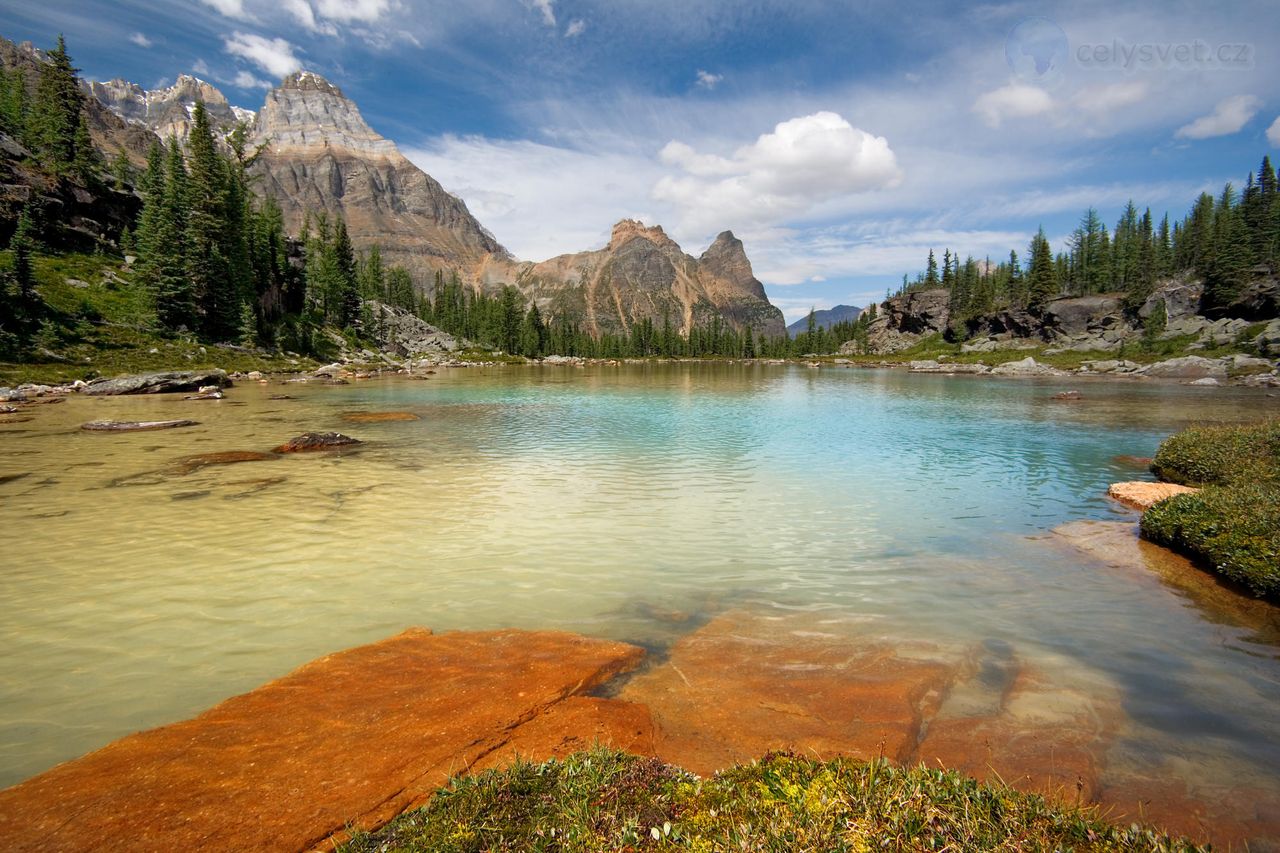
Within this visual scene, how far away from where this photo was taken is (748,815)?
378cm

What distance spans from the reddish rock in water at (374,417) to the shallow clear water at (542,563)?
7.49 metres

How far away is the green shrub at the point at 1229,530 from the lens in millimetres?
10352

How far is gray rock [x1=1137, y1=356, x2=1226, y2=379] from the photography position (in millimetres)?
87125

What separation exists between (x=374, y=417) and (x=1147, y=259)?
18217 cm

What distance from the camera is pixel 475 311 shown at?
189625 mm

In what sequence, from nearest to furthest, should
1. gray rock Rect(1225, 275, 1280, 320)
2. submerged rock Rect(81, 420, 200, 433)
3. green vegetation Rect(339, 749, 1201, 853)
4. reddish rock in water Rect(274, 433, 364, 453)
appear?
1. green vegetation Rect(339, 749, 1201, 853)
2. reddish rock in water Rect(274, 433, 364, 453)
3. submerged rock Rect(81, 420, 200, 433)
4. gray rock Rect(1225, 275, 1280, 320)

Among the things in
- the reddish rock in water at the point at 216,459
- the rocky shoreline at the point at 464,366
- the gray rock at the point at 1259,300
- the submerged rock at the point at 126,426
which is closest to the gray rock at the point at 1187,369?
the rocky shoreline at the point at 464,366

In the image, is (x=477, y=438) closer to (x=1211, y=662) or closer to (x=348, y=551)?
(x=348, y=551)

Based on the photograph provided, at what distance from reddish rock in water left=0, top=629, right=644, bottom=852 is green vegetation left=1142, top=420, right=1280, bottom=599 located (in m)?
12.0

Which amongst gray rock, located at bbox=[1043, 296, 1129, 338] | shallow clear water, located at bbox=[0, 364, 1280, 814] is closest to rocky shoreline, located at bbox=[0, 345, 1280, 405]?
shallow clear water, located at bbox=[0, 364, 1280, 814]

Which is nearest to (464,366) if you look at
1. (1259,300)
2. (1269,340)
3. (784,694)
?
(784,694)

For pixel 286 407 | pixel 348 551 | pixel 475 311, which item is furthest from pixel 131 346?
pixel 475 311

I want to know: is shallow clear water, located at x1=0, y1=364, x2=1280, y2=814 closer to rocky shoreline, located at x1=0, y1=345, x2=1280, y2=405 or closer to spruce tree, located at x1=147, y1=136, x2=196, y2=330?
rocky shoreline, located at x1=0, y1=345, x2=1280, y2=405

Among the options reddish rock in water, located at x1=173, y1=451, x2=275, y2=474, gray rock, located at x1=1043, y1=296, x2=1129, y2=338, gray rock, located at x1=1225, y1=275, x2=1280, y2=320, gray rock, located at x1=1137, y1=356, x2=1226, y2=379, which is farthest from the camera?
gray rock, located at x1=1043, y1=296, x2=1129, y2=338
